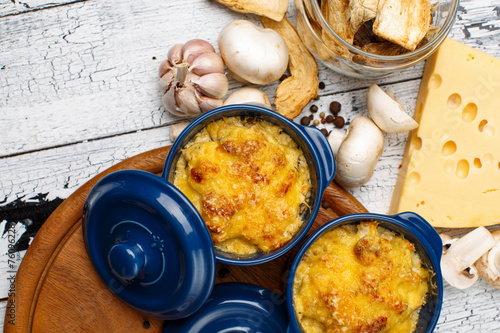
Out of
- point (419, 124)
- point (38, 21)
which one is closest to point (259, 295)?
point (419, 124)

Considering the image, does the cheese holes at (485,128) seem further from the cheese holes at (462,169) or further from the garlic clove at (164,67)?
the garlic clove at (164,67)

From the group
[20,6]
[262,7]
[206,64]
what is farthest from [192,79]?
[20,6]

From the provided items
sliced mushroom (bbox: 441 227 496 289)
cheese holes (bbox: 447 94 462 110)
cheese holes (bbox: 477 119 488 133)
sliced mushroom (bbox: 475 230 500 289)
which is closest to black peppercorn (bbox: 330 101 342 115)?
cheese holes (bbox: 447 94 462 110)

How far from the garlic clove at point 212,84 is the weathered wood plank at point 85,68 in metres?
0.12

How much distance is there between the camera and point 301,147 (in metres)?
1.36

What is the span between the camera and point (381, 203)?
165 cm

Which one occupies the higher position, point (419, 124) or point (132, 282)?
point (419, 124)

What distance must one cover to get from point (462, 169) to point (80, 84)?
61.8 inches

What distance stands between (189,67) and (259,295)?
0.85m

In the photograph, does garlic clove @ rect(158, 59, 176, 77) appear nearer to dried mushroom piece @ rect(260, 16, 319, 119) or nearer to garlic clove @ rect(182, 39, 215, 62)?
garlic clove @ rect(182, 39, 215, 62)

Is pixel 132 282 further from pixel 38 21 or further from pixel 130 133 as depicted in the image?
pixel 38 21

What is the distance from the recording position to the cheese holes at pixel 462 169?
5.38 ft

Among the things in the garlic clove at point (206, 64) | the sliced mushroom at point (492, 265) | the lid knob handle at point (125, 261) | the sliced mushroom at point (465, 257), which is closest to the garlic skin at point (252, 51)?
the garlic clove at point (206, 64)

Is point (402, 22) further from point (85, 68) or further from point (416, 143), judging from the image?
point (85, 68)
